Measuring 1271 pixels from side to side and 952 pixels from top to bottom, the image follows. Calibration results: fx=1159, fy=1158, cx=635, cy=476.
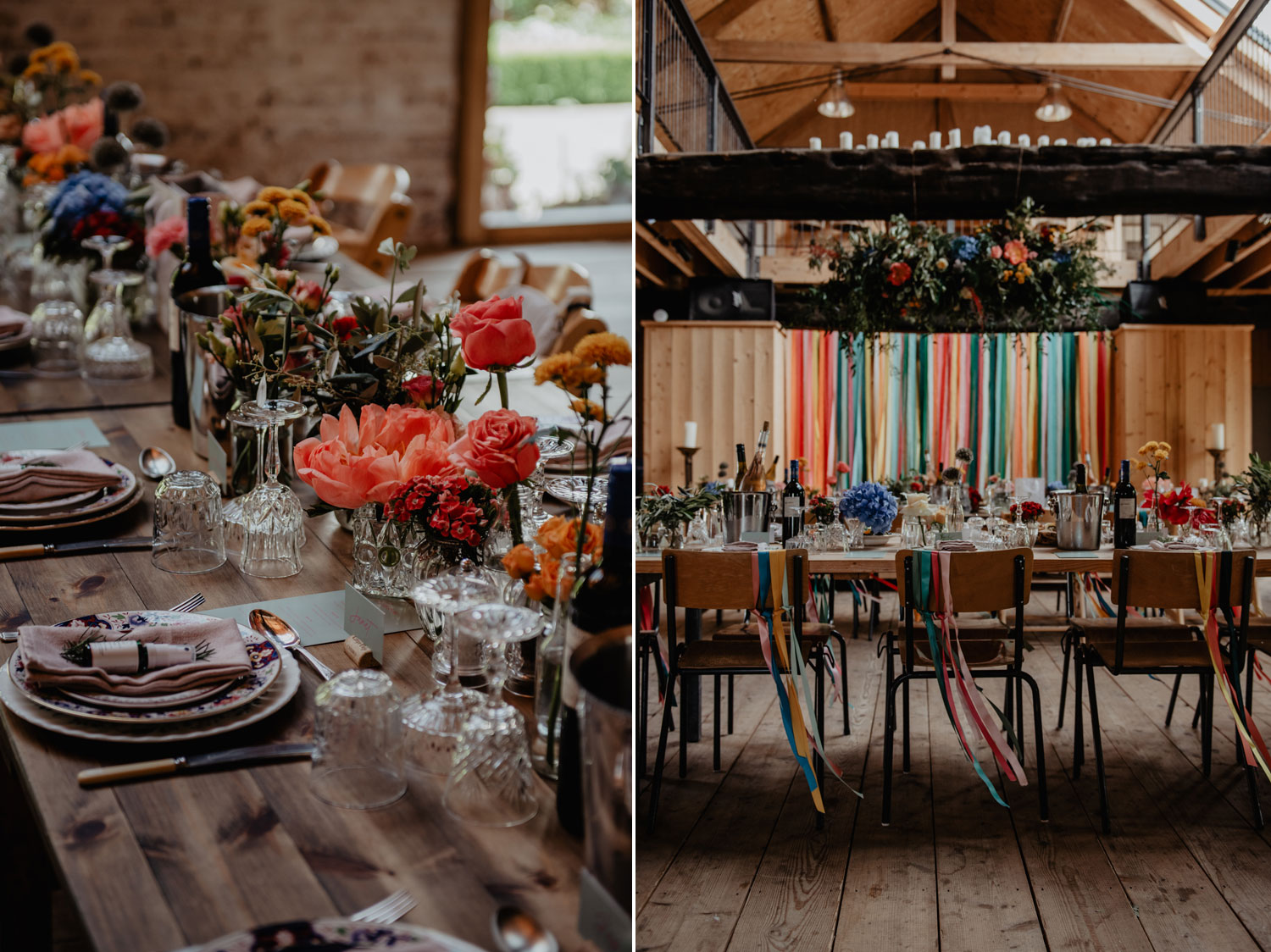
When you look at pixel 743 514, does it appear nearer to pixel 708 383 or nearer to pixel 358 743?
pixel 358 743

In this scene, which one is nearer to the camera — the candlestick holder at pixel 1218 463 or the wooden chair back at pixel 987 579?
the wooden chair back at pixel 987 579

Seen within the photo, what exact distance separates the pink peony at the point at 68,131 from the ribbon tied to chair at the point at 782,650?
2915mm

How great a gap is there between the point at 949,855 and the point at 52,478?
2.32m

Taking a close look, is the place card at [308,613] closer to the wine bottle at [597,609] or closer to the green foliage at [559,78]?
the wine bottle at [597,609]

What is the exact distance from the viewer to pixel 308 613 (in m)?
1.55

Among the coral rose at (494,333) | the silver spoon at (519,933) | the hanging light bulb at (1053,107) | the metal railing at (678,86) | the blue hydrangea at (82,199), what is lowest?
the silver spoon at (519,933)

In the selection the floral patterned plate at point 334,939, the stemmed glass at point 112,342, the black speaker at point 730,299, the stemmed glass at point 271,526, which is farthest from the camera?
the black speaker at point 730,299

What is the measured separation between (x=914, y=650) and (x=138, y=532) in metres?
2.42

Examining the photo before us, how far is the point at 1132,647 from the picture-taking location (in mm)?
3531

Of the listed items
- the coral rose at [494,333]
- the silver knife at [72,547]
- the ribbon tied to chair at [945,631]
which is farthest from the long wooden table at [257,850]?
the ribbon tied to chair at [945,631]

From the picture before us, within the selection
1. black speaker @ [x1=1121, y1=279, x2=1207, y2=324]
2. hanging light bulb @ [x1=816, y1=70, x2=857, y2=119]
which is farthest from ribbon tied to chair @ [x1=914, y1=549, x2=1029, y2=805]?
black speaker @ [x1=1121, y1=279, x2=1207, y2=324]

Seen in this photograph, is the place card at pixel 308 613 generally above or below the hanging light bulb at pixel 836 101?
below

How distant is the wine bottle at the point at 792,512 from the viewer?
3.78 metres

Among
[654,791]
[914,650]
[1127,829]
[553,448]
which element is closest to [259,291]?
[553,448]
